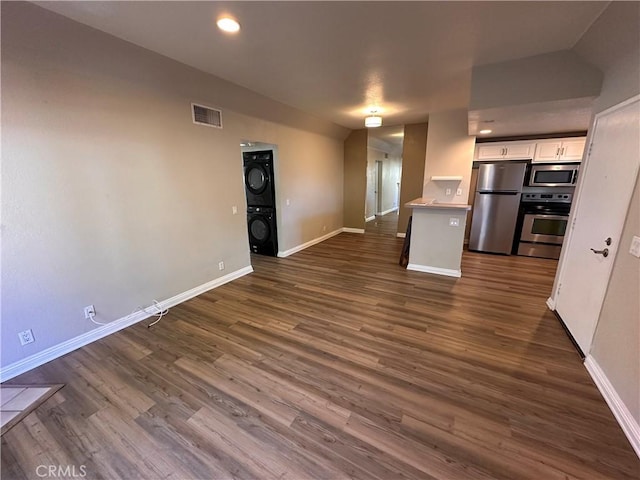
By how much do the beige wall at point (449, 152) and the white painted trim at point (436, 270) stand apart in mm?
1686

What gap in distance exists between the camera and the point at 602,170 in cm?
230

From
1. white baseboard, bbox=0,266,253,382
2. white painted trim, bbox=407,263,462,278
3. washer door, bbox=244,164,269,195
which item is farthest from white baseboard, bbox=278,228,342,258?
white painted trim, bbox=407,263,462,278

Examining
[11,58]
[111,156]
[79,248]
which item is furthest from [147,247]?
[11,58]

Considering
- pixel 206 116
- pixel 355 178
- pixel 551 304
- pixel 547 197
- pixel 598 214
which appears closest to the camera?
pixel 598 214

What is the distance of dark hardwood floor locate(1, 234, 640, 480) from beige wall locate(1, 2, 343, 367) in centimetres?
52

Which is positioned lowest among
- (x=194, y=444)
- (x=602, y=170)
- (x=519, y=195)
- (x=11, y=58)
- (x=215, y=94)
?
(x=194, y=444)

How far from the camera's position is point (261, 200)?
4.90m

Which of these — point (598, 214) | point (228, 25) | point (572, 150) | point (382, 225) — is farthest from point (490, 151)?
point (228, 25)

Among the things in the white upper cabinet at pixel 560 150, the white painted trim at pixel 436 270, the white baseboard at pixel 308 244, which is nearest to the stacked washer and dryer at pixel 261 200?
the white baseboard at pixel 308 244

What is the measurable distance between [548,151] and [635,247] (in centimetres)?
385

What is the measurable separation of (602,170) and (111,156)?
4.51m

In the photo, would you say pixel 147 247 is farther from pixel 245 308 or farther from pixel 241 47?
pixel 241 47

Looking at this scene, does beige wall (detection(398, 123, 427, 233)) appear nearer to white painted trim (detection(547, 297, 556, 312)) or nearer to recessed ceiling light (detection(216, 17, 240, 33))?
white painted trim (detection(547, 297, 556, 312))
